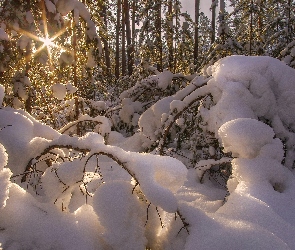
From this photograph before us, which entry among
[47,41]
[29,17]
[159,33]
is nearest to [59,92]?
[47,41]

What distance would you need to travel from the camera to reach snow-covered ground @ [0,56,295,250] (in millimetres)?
1336

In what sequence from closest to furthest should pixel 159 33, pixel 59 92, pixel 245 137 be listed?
pixel 245 137
pixel 59 92
pixel 159 33

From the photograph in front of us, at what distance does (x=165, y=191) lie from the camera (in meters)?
1.35

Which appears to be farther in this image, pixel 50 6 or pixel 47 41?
pixel 47 41

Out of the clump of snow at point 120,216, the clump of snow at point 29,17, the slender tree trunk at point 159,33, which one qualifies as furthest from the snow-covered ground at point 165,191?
the slender tree trunk at point 159,33

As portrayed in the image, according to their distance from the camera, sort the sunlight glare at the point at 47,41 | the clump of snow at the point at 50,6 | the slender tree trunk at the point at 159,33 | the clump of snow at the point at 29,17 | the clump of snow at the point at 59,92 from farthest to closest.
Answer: the slender tree trunk at the point at 159,33 → the clump of snow at the point at 59,92 → the sunlight glare at the point at 47,41 → the clump of snow at the point at 29,17 → the clump of snow at the point at 50,6

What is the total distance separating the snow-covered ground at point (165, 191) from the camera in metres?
1.34

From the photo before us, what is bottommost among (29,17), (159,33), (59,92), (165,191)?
(165,191)

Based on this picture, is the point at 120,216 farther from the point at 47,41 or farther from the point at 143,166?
the point at 47,41

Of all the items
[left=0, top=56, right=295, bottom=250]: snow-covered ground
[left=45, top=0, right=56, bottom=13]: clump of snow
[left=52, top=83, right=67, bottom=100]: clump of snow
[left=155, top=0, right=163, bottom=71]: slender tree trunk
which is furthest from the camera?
[left=155, top=0, right=163, bottom=71]: slender tree trunk

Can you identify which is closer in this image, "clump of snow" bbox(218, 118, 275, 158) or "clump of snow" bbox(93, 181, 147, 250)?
"clump of snow" bbox(93, 181, 147, 250)

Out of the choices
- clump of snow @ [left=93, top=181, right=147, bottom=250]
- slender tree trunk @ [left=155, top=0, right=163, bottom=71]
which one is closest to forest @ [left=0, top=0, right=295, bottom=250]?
clump of snow @ [left=93, top=181, right=147, bottom=250]

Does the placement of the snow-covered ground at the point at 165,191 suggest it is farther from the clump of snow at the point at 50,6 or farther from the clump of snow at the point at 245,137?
the clump of snow at the point at 50,6

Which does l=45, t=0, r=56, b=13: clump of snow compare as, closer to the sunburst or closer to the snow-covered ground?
the sunburst
